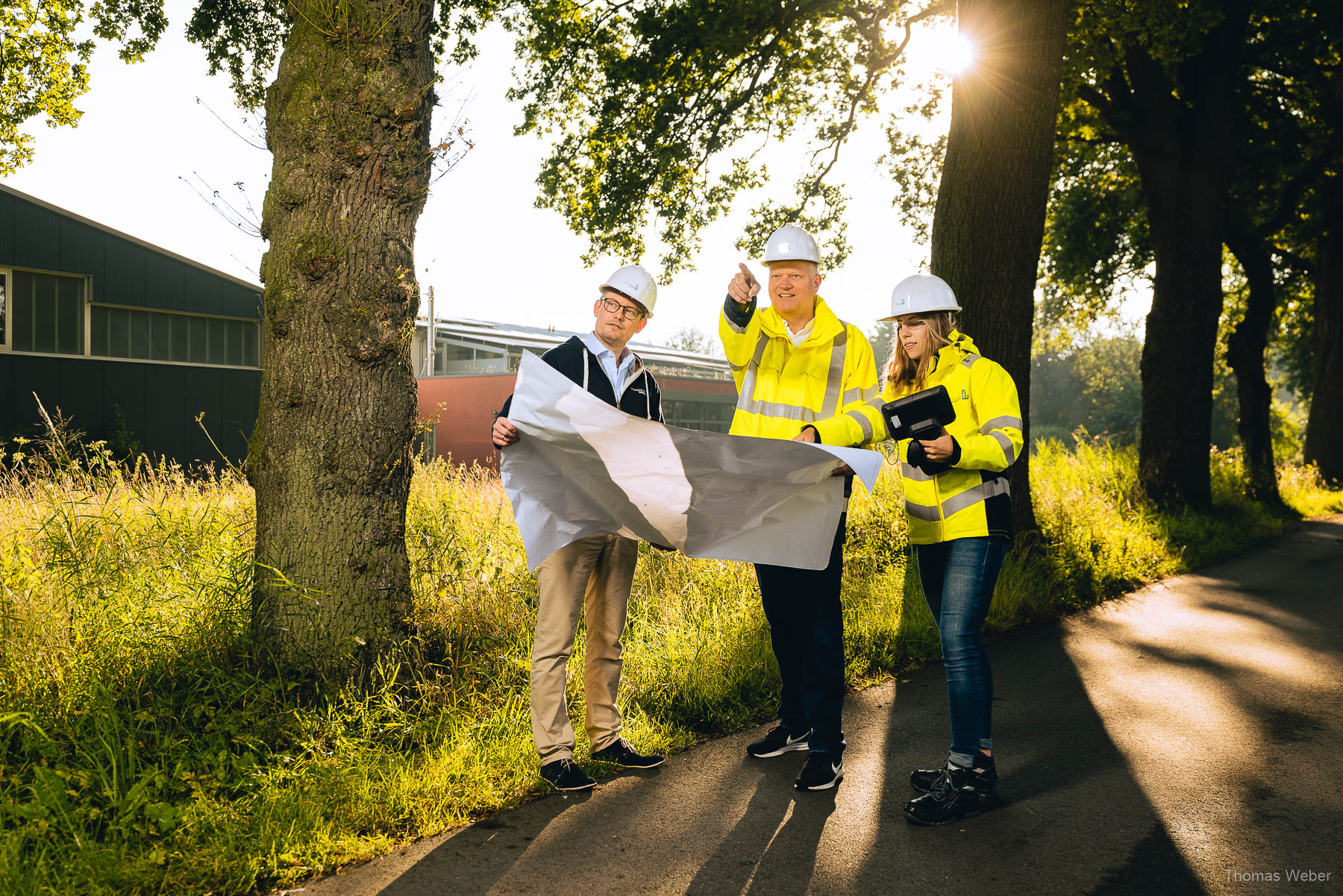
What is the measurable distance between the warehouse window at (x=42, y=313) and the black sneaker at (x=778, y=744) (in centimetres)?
2652

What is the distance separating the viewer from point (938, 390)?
366cm

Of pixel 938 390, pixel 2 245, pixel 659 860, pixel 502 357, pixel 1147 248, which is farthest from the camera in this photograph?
pixel 502 357

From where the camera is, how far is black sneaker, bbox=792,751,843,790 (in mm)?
3961

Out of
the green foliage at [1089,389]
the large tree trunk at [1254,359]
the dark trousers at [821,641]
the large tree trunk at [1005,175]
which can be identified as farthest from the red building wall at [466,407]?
the green foliage at [1089,389]

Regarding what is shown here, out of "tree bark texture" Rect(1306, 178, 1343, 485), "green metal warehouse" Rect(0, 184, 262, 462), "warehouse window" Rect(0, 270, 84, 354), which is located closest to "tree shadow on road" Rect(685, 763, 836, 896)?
"tree bark texture" Rect(1306, 178, 1343, 485)

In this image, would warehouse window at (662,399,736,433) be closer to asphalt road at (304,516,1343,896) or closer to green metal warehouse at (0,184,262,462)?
green metal warehouse at (0,184,262,462)

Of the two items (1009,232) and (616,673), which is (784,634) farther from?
(1009,232)

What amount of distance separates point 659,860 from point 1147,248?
72.2 feet

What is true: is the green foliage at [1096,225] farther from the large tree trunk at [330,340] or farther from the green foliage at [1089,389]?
the green foliage at [1089,389]

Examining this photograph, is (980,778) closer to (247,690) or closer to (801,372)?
(801,372)

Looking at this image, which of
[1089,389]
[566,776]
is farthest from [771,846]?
[1089,389]

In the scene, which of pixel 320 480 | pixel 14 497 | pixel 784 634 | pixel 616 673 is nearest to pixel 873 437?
pixel 784 634

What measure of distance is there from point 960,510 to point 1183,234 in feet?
40.9

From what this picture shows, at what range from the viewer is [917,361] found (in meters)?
3.91
